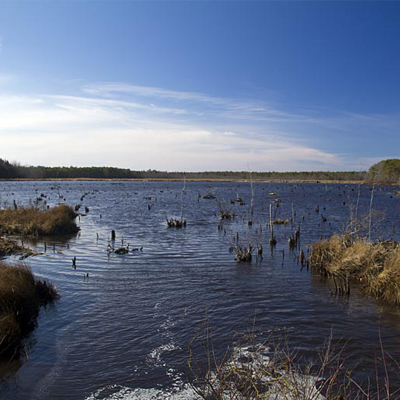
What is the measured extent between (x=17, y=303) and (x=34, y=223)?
1531 centimetres

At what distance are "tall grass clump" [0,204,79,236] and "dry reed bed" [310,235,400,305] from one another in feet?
55.8

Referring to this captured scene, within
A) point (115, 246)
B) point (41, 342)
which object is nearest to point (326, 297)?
point (41, 342)

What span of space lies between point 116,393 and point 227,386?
2.97 meters

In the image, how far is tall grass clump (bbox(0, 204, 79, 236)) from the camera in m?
22.7

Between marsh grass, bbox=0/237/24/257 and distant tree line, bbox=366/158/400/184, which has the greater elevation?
distant tree line, bbox=366/158/400/184

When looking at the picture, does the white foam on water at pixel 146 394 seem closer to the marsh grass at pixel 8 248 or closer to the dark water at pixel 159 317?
the dark water at pixel 159 317

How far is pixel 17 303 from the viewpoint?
9.15 meters

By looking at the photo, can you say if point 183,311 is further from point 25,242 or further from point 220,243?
point 25,242

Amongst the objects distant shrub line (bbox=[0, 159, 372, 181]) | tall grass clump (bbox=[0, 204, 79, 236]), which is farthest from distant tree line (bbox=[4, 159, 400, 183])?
tall grass clump (bbox=[0, 204, 79, 236])

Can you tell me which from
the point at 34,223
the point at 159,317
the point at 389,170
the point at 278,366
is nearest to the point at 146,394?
the point at 278,366

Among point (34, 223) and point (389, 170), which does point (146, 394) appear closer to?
point (34, 223)

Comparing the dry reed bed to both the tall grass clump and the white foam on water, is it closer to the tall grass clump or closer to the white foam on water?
the white foam on water

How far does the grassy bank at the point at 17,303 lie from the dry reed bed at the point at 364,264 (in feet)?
32.3

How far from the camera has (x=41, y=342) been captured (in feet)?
26.9
